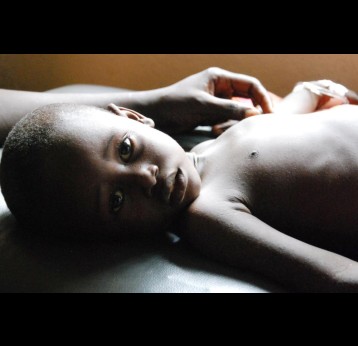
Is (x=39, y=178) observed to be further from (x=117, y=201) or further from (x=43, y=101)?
(x=43, y=101)

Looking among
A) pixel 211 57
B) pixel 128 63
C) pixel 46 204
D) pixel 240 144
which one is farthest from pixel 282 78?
pixel 46 204

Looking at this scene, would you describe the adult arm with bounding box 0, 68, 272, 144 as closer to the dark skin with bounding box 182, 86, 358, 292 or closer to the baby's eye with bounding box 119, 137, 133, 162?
the dark skin with bounding box 182, 86, 358, 292

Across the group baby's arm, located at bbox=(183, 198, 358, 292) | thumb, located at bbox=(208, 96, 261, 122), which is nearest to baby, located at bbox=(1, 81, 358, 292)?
baby's arm, located at bbox=(183, 198, 358, 292)

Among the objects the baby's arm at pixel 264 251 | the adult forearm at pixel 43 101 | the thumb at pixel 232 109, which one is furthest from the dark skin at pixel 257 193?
the adult forearm at pixel 43 101

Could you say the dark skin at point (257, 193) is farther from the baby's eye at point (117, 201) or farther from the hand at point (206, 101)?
the hand at point (206, 101)

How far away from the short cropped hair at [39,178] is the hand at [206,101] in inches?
15.5

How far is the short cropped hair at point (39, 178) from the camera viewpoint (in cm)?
75

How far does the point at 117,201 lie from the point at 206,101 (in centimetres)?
41

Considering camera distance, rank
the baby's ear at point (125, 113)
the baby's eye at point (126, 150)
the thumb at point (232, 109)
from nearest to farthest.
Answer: the baby's eye at point (126, 150)
the baby's ear at point (125, 113)
the thumb at point (232, 109)

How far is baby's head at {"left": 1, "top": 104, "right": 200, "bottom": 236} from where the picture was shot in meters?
0.76

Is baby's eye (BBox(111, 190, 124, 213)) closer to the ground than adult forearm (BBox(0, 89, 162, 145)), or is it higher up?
closer to the ground

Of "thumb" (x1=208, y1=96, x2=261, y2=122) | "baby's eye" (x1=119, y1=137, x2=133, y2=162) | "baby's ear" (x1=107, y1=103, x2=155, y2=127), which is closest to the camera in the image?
"baby's eye" (x1=119, y1=137, x2=133, y2=162)

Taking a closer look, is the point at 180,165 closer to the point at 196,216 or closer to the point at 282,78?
the point at 196,216

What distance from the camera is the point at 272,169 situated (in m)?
0.87
